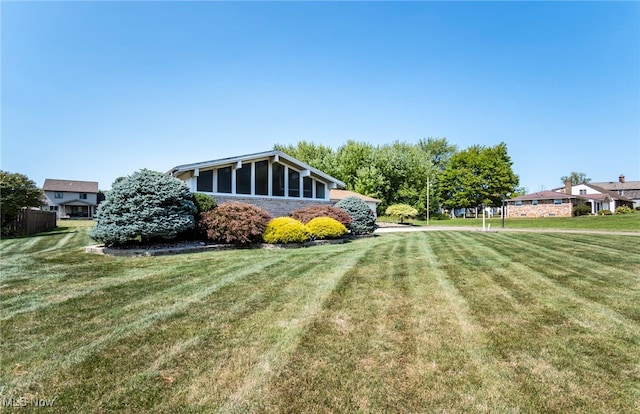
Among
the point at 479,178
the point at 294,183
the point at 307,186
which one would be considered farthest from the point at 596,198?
the point at 294,183

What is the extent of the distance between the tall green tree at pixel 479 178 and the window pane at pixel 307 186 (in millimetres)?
35038

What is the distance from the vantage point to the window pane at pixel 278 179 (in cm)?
1762

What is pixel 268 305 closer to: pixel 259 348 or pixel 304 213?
pixel 259 348

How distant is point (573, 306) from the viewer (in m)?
4.48

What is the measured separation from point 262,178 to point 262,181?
166 mm

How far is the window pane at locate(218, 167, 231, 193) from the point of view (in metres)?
15.5

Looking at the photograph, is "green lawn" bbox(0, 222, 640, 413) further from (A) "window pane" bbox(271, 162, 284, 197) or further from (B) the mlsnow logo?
(A) "window pane" bbox(271, 162, 284, 197)

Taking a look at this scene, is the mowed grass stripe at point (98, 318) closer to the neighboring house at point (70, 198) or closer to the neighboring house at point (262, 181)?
the neighboring house at point (262, 181)

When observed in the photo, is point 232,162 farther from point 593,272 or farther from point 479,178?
point 479,178

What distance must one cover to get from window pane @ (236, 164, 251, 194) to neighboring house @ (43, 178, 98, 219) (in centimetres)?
4109

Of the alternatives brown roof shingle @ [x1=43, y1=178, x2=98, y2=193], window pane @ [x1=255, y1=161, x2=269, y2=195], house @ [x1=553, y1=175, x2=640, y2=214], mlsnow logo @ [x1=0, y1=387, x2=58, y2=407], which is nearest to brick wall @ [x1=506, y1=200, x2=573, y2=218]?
house @ [x1=553, y1=175, x2=640, y2=214]

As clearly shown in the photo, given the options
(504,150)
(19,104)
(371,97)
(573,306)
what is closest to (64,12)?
(19,104)

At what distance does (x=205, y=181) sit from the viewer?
15.1 metres

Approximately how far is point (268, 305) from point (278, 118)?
23.8m
